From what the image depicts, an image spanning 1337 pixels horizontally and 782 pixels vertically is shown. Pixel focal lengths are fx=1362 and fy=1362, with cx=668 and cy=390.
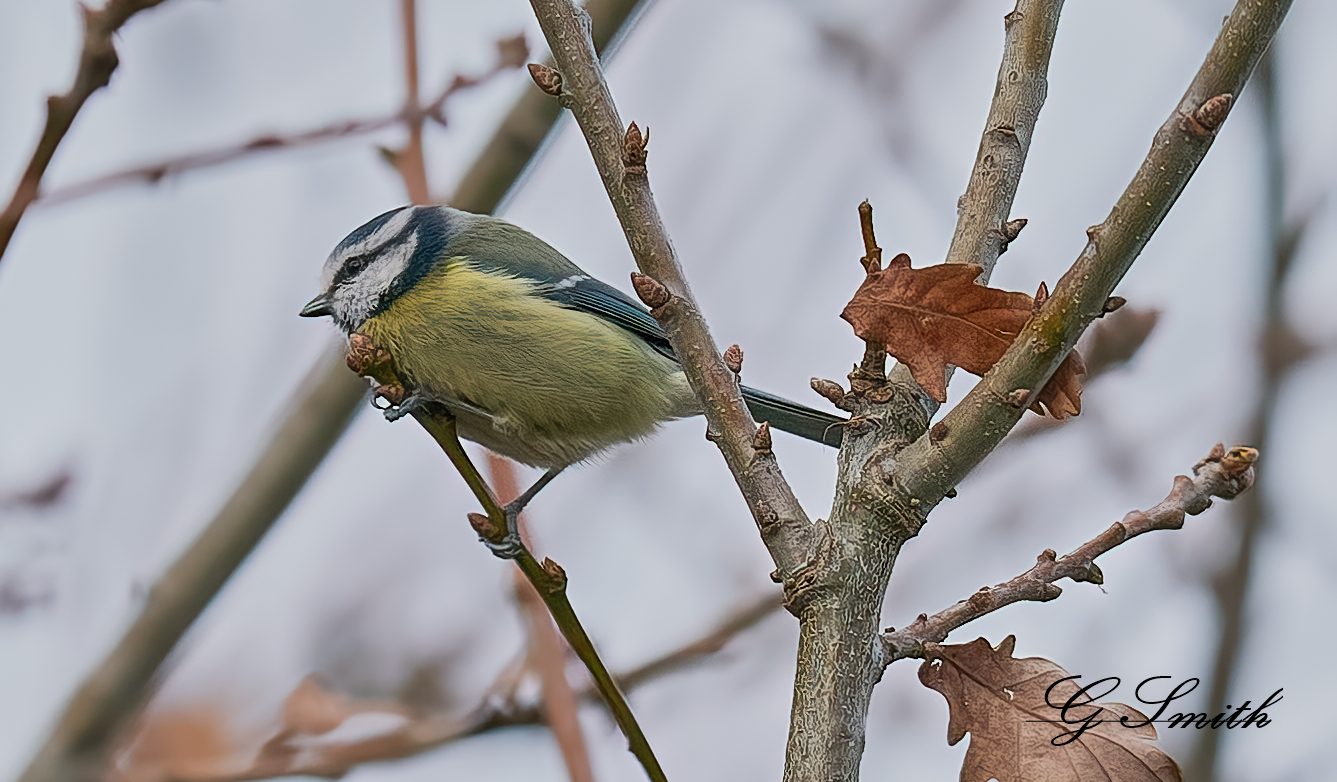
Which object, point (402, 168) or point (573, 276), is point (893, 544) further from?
point (573, 276)

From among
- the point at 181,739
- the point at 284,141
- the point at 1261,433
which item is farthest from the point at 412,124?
the point at 181,739

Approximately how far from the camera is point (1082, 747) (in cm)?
132

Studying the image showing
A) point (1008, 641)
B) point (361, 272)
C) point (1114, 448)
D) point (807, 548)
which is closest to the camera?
point (807, 548)

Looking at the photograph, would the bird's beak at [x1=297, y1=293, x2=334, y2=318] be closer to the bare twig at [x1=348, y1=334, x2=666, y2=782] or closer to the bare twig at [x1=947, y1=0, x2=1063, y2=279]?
the bare twig at [x1=348, y1=334, x2=666, y2=782]

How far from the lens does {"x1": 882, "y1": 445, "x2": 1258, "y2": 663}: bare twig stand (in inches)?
48.7

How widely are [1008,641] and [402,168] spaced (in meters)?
1.24

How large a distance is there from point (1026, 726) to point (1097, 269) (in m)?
0.48

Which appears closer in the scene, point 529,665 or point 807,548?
point 807,548

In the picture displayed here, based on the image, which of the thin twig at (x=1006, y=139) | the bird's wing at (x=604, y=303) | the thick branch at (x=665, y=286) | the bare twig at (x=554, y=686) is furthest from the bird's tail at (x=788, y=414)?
the thick branch at (x=665, y=286)

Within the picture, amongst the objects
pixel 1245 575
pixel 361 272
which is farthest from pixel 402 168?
pixel 1245 575

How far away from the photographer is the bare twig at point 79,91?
127cm

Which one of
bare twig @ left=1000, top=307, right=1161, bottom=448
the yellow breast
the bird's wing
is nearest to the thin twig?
bare twig @ left=1000, top=307, right=1161, bottom=448

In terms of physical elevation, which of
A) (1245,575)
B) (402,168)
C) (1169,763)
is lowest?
(1169,763)

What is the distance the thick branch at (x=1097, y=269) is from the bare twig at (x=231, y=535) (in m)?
1.32
